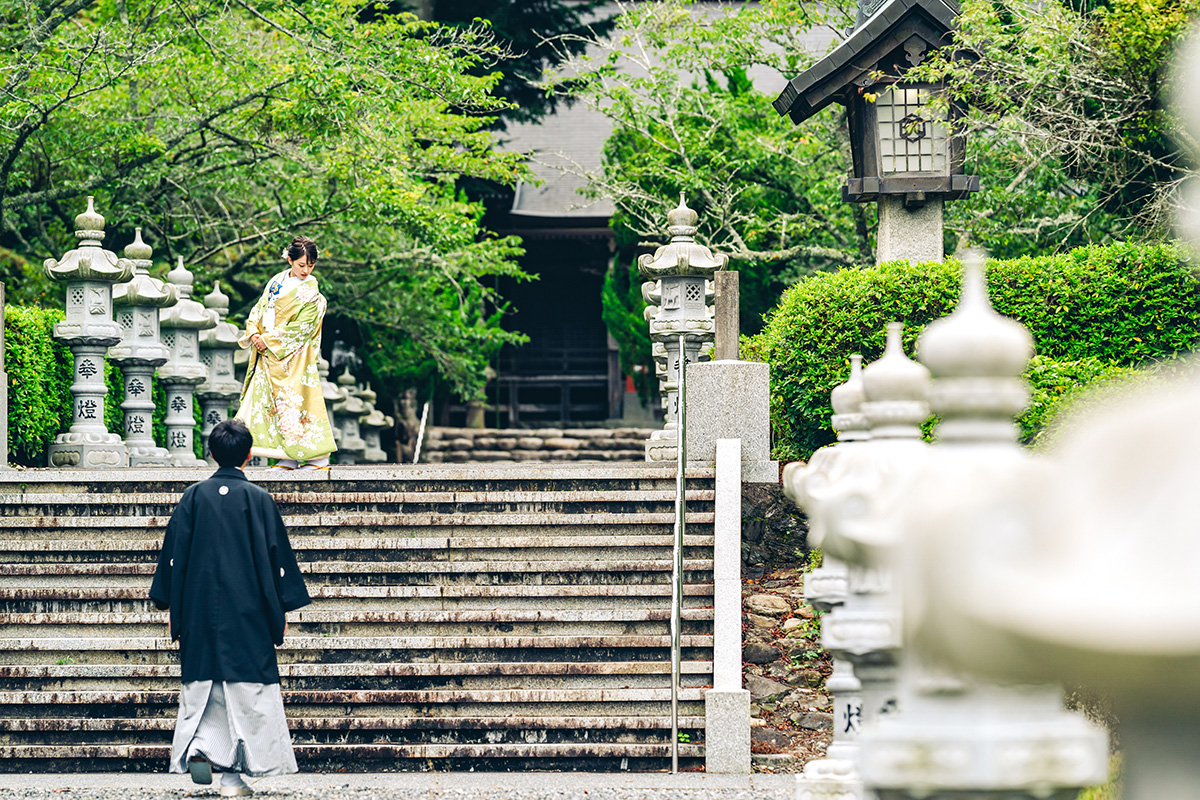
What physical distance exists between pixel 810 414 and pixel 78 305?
6.26m

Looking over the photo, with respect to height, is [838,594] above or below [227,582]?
above

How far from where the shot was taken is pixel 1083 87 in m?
11.0

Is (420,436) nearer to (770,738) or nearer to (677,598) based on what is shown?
(677,598)

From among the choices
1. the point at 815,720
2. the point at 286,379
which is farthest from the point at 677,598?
the point at 286,379

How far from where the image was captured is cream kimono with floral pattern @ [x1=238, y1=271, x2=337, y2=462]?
939cm

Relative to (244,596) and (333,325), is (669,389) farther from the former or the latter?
(333,325)

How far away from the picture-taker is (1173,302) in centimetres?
974

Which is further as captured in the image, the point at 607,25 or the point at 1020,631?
the point at 607,25

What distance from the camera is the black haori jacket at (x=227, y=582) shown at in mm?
6012

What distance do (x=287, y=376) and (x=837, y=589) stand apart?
6275mm

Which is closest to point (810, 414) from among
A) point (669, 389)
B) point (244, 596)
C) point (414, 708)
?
point (669, 389)

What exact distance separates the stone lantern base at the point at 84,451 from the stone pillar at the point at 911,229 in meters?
6.91

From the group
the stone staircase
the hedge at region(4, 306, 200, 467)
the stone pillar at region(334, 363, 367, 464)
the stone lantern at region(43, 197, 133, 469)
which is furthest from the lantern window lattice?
the stone pillar at region(334, 363, 367, 464)

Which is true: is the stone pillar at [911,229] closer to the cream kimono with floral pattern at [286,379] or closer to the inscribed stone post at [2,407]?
the cream kimono with floral pattern at [286,379]
